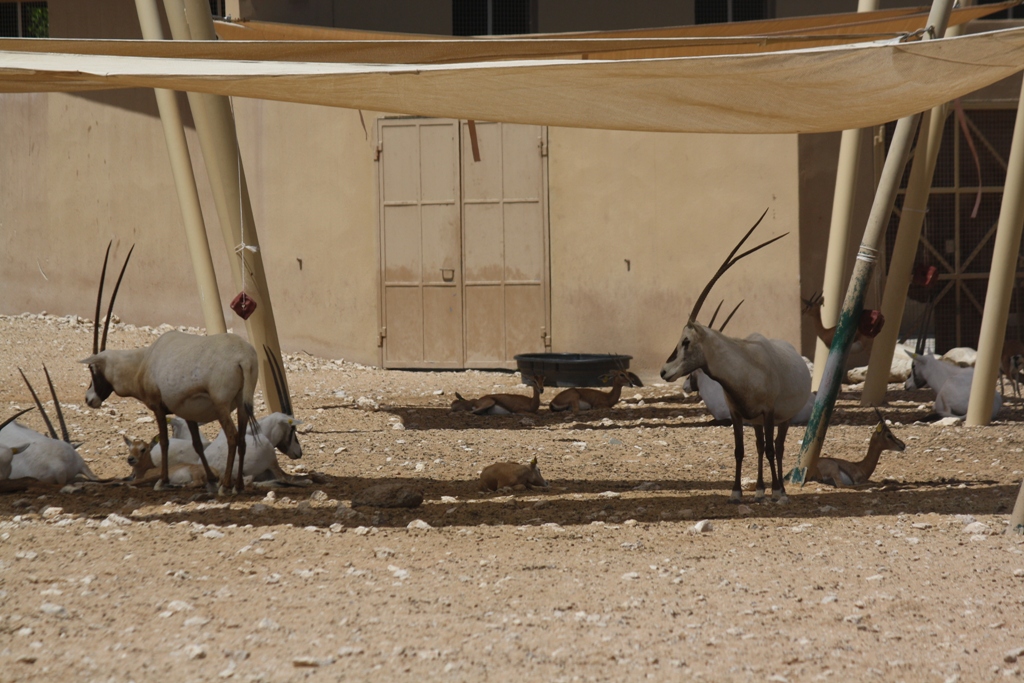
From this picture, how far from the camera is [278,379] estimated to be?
22.0 feet

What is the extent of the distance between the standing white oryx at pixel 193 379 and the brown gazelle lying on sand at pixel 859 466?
2.80 metres

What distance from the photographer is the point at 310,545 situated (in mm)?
4129

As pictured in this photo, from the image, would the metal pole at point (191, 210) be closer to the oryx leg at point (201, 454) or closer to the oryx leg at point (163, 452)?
the oryx leg at point (163, 452)

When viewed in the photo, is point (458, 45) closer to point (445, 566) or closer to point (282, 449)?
point (282, 449)

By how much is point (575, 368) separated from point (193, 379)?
5666 millimetres

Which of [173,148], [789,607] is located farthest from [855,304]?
[173,148]

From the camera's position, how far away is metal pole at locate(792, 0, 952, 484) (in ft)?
17.3

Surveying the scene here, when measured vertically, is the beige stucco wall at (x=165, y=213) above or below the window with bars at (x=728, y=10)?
below

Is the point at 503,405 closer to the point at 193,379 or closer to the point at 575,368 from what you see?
the point at 575,368

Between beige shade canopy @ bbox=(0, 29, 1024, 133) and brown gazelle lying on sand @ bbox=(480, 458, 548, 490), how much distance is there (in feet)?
5.49

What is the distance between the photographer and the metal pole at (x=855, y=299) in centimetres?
526

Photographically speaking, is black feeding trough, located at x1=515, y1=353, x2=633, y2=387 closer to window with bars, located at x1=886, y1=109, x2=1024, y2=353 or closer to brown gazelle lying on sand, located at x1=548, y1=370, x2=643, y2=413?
brown gazelle lying on sand, located at x1=548, y1=370, x2=643, y2=413

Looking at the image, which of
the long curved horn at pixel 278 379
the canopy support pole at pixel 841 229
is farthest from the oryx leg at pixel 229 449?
the canopy support pole at pixel 841 229

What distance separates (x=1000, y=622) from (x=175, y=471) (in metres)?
3.77
